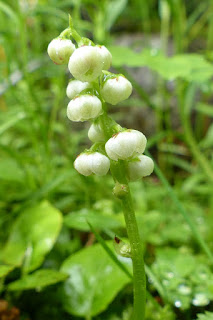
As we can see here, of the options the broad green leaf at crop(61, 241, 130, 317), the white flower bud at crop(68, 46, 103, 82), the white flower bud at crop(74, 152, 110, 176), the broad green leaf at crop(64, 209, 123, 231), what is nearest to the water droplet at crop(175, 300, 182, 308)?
the broad green leaf at crop(61, 241, 130, 317)

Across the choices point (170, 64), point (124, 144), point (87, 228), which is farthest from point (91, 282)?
point (170, 64)

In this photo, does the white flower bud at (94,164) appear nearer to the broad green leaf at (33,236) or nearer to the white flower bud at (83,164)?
the white flower bud at (83,164)

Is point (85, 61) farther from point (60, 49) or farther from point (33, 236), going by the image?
point (33, 236)

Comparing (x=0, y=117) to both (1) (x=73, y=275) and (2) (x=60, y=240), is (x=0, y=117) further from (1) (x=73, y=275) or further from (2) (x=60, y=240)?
(1) (x=73, y=275)

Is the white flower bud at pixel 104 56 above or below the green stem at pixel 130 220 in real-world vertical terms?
above

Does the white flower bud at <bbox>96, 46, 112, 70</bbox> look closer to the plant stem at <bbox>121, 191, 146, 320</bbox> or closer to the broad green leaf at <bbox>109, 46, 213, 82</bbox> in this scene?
the plant stem at <bbox>121, 191, 146, 320</bbox>

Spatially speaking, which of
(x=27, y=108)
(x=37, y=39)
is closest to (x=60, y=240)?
(x=27, y=108)

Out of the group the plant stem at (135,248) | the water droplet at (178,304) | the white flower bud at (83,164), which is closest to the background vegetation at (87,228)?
the water droplet at (178,304)
